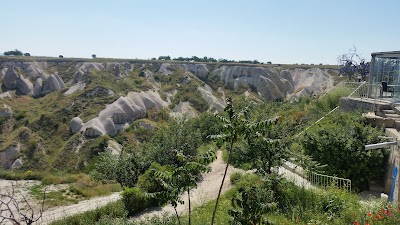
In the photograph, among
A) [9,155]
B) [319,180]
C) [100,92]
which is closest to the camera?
[319,180]

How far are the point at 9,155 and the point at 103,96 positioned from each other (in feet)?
64.2

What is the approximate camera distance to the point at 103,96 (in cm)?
5734

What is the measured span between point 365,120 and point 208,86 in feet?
196

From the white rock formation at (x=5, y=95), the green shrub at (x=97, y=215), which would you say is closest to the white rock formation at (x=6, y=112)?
the white rock formation at (x=5, y=95)

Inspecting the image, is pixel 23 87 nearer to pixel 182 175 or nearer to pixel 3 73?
pixel 3 73

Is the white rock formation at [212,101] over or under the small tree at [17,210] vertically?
under

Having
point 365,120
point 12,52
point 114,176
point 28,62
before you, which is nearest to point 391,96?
point 365,120

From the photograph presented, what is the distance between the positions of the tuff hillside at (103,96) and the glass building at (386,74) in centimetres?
3269

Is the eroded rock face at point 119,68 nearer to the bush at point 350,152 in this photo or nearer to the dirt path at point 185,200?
the dirt path at point 185,200

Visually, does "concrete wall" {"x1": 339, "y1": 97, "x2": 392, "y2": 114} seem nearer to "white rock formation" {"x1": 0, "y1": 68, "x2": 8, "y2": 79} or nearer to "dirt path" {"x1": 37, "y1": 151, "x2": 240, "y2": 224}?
"dirt path" {"x1": 37, "y1": 151, "x2": 240, "y2": 224}

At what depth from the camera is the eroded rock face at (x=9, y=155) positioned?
4009 cm

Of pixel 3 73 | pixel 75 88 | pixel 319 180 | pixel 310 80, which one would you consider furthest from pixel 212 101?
pixel 319 180

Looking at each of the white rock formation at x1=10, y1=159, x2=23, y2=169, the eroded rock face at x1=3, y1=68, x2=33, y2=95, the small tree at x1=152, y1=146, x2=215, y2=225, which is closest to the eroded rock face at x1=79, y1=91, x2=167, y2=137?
the white rock formation at x1=10, y1=159, x2=23, y2=169

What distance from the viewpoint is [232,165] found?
60.8 feet
